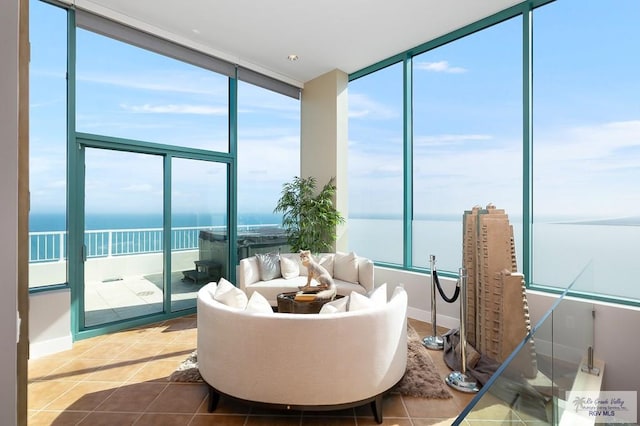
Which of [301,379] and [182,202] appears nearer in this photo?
[301,379]

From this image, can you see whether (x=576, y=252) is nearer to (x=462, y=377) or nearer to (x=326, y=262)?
(x=462, y=377)

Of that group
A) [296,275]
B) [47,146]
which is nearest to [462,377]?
[296,275]

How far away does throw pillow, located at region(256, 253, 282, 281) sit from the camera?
447 cm

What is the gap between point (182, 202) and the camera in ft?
15.2

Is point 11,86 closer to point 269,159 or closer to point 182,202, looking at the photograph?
point 182,202

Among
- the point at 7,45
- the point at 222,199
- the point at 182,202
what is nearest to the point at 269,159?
the point at 222,199

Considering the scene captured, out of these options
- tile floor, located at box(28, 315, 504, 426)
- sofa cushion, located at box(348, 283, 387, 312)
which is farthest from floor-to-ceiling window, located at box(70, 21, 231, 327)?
sofa cushion, located at box(348, 283, 387, 312)

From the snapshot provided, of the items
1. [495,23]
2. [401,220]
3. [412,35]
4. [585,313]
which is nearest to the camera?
[585,313]

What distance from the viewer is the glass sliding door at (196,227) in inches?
180

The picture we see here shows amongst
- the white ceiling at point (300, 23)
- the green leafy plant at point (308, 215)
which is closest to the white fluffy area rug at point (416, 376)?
the green leafy plant at point (308, 215)

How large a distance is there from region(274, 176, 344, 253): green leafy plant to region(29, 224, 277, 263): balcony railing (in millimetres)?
1108

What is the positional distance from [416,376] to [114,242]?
12.0 ft

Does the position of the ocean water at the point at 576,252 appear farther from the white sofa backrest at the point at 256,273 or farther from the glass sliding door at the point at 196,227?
the glass sliding door at the point at 196,227

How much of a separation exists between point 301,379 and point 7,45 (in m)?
2.04
